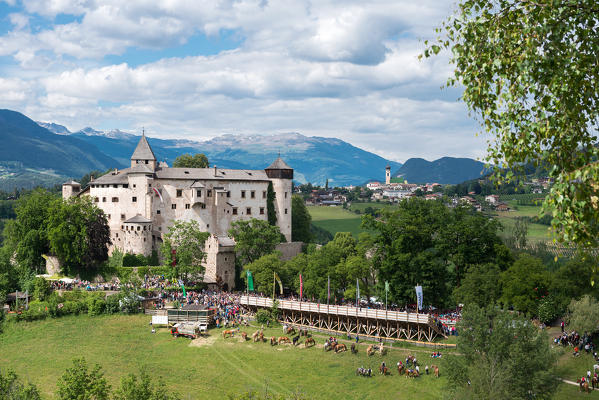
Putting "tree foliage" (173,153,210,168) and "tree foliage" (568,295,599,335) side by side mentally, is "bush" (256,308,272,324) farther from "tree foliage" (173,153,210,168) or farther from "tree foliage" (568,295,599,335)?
"tree foliage" (173,153,210,168)

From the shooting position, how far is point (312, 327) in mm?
55219

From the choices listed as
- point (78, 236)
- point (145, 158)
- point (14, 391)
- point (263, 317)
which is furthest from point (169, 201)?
point (14, 391)

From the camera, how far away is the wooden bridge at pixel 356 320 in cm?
4962

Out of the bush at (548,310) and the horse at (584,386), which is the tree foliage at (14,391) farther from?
the bush at (548,310)

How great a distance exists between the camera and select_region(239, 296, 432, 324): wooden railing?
49.3m

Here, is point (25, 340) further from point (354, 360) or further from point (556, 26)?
point (556, 26)

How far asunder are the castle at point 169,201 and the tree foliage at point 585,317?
42395 millimetres

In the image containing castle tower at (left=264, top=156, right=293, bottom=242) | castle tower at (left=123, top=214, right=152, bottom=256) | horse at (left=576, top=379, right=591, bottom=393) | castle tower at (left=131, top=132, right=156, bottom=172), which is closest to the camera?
horse at (left=576, top=379, right=591, bottom=393)

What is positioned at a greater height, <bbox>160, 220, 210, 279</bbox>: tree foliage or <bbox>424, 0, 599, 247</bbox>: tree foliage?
<bbox>424, 0, 599, 247</bbox>: tree foliage

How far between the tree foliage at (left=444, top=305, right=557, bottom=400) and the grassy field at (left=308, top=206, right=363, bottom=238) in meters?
95.5

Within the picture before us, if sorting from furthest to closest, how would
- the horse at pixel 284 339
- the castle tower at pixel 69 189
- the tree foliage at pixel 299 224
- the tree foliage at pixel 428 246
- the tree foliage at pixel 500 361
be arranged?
the tree foliage at pixel 299 224, the castle tower at pixel 69 189, the tree foliage at pixel 428 246, the horse at pixel 284 339, the tree foliage at pixel 500 361

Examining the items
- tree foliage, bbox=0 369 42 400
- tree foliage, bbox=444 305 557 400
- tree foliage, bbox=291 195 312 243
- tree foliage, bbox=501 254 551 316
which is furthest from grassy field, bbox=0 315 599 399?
tree foliage, bbox=291 195 312 243

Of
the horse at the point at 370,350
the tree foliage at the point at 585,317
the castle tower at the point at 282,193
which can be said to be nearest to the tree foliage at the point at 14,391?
the horse at the point at 370,350

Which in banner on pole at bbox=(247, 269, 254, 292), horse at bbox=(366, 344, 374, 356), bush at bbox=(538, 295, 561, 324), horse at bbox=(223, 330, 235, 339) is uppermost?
banner on pole at bbox=(247, 269, 254, 292)
